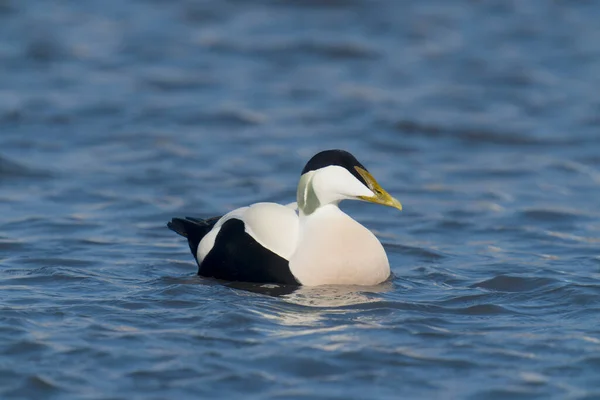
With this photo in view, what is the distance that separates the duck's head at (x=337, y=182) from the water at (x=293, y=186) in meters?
0.58

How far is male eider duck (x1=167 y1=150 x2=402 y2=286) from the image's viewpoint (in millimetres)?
7305

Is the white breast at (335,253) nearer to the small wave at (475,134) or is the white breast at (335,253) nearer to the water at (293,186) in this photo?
the water at (293,186)

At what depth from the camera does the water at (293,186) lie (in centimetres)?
604

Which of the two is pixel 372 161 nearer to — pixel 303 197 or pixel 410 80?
pixel 410 80

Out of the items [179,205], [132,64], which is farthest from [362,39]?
[179,205]

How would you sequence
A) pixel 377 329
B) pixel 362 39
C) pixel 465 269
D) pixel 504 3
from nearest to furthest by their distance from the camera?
pixel 377 329 < pixel 465 269 < pixel 362 39 < pixel 504 3

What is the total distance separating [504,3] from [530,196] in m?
7.96

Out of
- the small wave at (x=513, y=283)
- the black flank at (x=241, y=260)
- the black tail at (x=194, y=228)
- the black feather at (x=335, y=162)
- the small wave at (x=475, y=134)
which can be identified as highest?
the small wave at (x=475, y=134)

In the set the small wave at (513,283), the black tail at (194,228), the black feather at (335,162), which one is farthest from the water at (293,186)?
the black feather at (335,162)

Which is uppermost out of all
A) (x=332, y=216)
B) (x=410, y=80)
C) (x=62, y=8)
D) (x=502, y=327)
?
(x=62, y=8)

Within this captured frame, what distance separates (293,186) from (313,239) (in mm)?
3556

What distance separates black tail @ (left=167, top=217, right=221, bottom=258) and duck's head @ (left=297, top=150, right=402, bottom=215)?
2.69 feet

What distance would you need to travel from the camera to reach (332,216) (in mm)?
7504

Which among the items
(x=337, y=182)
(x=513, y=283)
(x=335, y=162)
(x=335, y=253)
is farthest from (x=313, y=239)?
(x=513, y=283)
